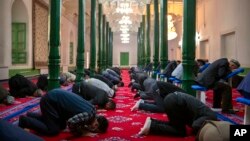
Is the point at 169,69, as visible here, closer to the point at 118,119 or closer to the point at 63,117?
the point at 118,119

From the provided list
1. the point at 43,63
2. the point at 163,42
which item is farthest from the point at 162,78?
the point at 43,63

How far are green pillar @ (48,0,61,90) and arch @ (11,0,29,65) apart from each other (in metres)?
8.03

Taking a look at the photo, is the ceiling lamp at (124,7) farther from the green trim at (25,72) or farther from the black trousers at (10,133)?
the black trousers at (10,133)

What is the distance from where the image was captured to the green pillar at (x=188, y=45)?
4.66 meters

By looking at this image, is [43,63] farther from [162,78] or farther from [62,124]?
[62,124]

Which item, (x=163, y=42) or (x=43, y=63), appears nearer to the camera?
(x=163, y=42)

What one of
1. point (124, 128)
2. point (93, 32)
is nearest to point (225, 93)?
point (124, 128)

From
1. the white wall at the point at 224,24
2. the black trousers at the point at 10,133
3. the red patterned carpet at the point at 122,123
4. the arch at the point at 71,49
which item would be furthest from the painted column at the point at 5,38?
the arch at the point at 71,49

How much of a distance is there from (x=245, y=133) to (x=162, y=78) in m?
6.27

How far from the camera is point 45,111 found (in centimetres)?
355

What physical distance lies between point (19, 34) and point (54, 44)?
8.50m

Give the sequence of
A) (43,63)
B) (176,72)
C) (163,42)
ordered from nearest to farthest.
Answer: (176,72)
(163,42)
(43,63)

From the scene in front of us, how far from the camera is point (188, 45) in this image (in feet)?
15.4

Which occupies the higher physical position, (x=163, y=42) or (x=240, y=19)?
(x=240, y=19)
